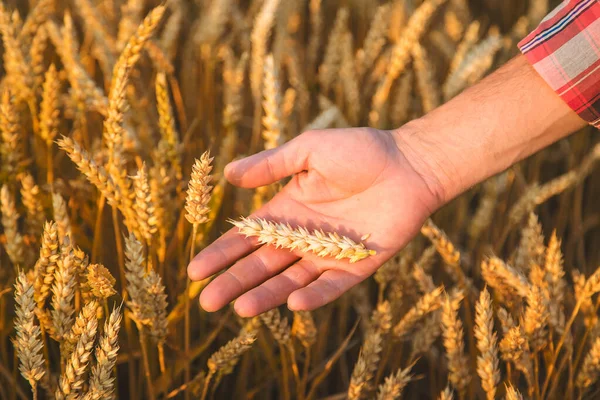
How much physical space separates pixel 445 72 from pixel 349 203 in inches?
57.0

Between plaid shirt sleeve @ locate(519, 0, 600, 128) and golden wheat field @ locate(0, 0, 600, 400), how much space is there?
283mm

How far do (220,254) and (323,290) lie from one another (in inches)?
8.1

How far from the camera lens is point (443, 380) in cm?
145

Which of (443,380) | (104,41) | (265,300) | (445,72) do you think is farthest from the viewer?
(445,72)

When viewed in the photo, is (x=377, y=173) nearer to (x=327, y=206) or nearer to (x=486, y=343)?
(x=327, y=206)

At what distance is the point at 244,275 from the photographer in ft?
3.76

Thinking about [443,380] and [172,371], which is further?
[443,380]

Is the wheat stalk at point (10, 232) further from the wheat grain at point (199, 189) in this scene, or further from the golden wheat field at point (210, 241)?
the wheat grain at point (199, 189)

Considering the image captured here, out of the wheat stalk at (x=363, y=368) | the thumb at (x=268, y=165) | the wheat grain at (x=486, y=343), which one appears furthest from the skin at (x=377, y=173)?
the wheat grain at (x=486, y=343)

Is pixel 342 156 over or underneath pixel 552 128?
over

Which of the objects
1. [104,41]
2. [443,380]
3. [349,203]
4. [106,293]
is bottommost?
[443,380]

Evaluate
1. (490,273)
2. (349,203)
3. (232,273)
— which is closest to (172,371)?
(232,273)

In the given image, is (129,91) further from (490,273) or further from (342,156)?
(490,273)

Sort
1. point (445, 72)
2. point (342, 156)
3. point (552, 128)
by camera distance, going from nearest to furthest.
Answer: point (342, 156)
point (552, 128)
point (445, 72)
